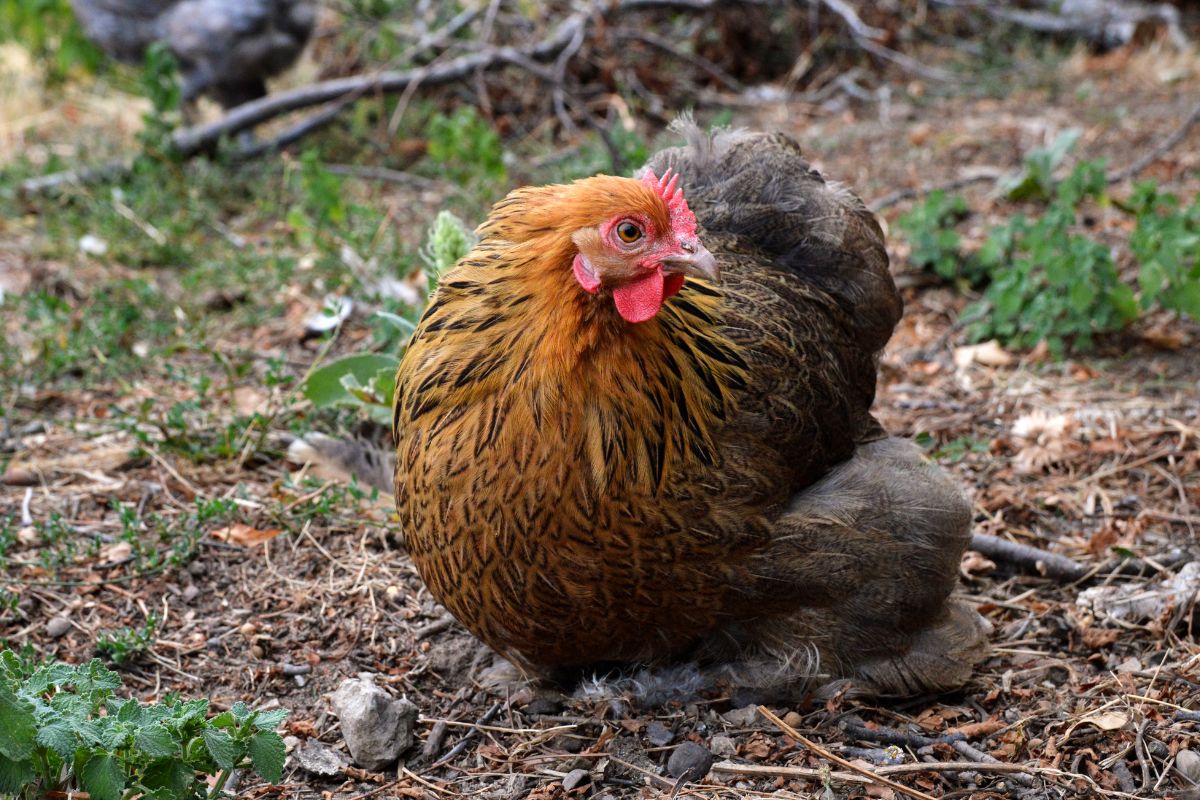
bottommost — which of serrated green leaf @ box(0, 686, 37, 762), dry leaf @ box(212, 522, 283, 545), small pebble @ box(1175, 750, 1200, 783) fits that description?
dry leaf @ box(212, 522, 283, 545)

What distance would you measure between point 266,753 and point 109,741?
0.31m

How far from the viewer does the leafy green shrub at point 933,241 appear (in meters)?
5.64

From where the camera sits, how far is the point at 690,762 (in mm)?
2904

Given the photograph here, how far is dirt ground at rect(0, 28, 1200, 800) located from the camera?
294 centimetres

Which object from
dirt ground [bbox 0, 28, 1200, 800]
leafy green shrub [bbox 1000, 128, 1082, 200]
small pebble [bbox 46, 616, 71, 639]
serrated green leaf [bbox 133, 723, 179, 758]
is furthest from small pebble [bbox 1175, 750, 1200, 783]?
leafy green shrub [bbox 1000, 128, 1082, 200]

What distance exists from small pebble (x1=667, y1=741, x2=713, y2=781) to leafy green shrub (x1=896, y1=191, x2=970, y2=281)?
3.43m

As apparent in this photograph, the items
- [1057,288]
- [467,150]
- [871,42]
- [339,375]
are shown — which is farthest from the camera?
[871,42]

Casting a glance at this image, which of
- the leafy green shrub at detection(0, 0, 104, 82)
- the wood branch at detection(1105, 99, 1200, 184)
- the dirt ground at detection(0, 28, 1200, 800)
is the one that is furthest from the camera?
the leafy green shrub at detection(0, 0, 104, 82)

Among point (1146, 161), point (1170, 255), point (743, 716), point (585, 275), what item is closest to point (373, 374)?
point (585, 275)

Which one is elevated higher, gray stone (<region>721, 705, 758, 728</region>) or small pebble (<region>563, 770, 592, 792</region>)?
gray stone (<region>721, 705, 758, 728</region>)

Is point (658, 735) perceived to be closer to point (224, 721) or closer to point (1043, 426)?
point (224, 721)

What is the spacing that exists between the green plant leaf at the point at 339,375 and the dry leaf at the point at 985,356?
2.62 meters

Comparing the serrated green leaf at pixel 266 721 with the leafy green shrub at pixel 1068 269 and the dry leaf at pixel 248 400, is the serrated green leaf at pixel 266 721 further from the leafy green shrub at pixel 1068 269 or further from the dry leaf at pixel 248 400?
the leafy green shrub at pixel 1068 269

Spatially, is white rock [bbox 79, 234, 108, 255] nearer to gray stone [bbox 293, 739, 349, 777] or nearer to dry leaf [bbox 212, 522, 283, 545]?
dry leaf [bbox 212, 522, 283, 545]
